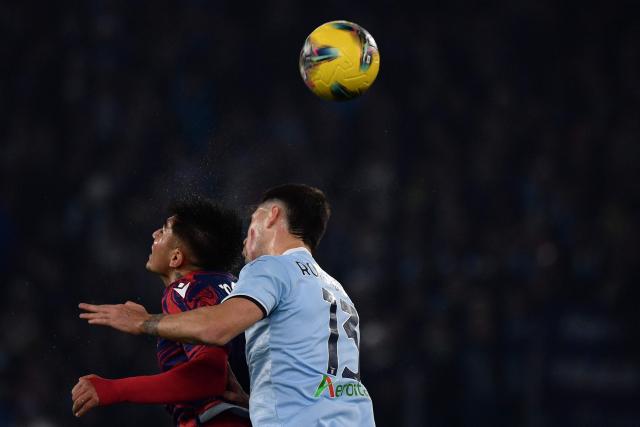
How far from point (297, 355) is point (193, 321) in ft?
1.51

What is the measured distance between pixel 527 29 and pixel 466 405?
5.04 m

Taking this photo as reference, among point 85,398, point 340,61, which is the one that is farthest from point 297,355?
point 340,61

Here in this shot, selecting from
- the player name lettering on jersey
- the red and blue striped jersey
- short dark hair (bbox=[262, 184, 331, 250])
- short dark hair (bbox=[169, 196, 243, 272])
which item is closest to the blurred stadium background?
short dark hair (bbox=[169, 196, 243, 272])

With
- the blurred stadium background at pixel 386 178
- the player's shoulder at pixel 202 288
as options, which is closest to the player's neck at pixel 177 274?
the player's shoulder at pixel 202 288

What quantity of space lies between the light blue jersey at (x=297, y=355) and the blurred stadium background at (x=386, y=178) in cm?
498

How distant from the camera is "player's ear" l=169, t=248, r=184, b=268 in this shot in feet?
13.6

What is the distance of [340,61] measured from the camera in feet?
16.7

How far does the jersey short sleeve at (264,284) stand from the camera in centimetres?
328

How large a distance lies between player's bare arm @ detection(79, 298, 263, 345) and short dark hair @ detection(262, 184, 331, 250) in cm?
62

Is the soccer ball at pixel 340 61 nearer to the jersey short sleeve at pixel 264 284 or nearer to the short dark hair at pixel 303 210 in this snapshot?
the short dark hair at pixel 303 210

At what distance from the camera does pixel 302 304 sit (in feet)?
11.4

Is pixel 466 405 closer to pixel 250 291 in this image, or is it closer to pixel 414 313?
pixel 414 313

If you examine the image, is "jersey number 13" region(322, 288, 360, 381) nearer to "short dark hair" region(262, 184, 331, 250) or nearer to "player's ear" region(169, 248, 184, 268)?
"short dark hair" region(262, 184, 331, 250)

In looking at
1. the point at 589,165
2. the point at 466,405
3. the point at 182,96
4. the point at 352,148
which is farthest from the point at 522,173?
the point at 182,96
